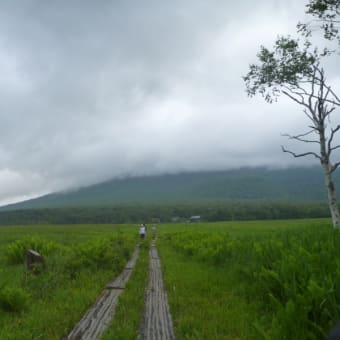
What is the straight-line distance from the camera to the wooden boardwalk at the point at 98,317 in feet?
15.2

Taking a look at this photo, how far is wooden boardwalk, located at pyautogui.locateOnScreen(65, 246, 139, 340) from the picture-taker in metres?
4.63

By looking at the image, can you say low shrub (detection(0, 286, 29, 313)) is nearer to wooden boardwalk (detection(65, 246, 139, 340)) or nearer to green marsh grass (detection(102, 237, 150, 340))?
wooden boardwalk (detection(65, 246, 139, 340))

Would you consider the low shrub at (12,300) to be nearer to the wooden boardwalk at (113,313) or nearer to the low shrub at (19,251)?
the wooden boardwalk at (113,313)

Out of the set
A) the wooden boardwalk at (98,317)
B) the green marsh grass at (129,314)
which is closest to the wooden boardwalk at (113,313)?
the wooden boardwalk at (98,317)

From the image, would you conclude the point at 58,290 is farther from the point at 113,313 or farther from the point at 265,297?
the point at 265,297

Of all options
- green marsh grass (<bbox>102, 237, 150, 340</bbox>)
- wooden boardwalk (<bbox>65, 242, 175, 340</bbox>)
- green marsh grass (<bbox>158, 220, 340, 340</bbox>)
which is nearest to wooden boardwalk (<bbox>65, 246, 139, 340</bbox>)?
wooden boardwalk (<bbox>65, 242, 175, 340</bbox>)

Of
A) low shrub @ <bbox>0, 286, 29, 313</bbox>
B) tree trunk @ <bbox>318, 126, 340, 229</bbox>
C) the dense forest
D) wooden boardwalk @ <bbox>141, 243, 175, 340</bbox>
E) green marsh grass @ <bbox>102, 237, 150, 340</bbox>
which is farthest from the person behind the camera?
the dense forest

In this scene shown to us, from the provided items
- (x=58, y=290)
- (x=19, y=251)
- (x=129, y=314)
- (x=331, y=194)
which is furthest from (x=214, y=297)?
(x=331, y=194)

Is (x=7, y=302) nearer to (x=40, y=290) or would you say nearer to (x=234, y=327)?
(x=40, y=290)

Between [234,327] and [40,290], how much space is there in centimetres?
472

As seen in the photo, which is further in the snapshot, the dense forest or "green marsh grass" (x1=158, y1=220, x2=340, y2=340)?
the dense forest

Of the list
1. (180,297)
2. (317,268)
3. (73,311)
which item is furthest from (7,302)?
(317,268)

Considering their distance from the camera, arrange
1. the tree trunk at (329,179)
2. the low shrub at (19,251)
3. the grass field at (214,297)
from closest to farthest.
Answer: the grass field at (214,297) < the low shrub at (19,251) < the tree trunk at (329,179)

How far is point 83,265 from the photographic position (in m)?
9.93
